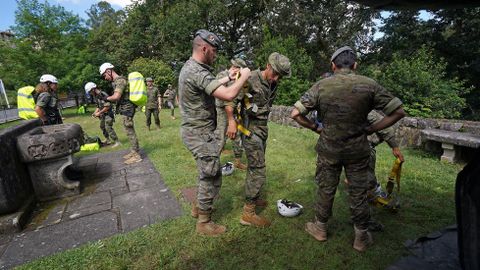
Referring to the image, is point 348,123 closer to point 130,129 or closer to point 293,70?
point 130,129

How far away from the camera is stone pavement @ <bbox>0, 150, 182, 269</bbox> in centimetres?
317

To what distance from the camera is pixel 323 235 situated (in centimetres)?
303

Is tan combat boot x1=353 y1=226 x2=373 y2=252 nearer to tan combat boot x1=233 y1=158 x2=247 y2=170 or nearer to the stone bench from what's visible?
tan combat boot x1=233 y1=158 x2=247 y2=170

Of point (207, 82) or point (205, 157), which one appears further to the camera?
point (205, 157)

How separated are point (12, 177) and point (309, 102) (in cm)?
393

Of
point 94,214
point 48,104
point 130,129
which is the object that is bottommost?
point 94,214

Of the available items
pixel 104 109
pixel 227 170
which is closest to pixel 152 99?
pixel 104 109

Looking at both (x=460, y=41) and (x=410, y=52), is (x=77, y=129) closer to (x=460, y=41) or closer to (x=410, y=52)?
(x=410, y=52)

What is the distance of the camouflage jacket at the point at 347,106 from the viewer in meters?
2.51

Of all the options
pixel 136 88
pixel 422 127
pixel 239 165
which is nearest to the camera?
pixel 239 165

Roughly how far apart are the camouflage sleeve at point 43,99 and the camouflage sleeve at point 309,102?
6.49 metres

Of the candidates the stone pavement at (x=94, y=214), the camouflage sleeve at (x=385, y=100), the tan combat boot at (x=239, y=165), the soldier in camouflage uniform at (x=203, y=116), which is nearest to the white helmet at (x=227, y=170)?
the tan combat boot at (x=239, y=165)

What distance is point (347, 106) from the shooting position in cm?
255

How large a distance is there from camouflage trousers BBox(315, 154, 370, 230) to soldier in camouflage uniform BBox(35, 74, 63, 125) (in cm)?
675
